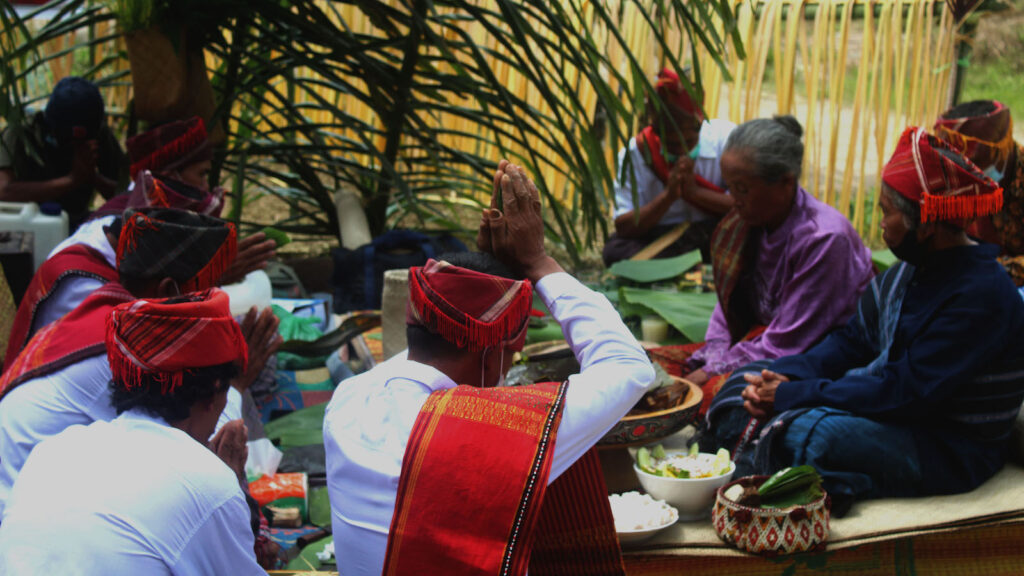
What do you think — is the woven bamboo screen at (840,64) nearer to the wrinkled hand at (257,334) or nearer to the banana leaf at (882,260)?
the banana leaf at (882,260)

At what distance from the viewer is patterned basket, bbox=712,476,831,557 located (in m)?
2.54

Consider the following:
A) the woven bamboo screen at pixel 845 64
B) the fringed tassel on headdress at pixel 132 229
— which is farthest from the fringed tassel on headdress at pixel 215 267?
the woven bamboo screen at pixel 845 64

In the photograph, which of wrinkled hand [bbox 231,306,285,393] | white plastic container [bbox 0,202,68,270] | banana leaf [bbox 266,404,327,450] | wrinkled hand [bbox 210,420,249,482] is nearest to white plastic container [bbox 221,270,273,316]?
A: banana leaf [bbox 266,404,327,450]

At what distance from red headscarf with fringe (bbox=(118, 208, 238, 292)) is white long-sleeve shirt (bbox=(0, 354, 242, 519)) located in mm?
306

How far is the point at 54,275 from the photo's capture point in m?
3.06

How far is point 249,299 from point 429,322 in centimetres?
232

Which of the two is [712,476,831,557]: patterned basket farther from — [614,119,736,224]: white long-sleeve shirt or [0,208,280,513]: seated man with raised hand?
[614,119,736,224]: white long-sleeve shirt

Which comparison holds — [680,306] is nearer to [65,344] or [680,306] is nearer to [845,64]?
[845,64]

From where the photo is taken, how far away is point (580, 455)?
5.87 ft

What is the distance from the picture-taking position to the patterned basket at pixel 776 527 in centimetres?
254

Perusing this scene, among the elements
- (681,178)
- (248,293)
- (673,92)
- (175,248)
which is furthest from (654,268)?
(175,248)

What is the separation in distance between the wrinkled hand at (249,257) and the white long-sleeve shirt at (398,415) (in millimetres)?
1482

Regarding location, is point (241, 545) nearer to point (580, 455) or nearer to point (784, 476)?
point (580, 455)

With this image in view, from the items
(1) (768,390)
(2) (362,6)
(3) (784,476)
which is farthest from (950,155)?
(2) (362,6)
